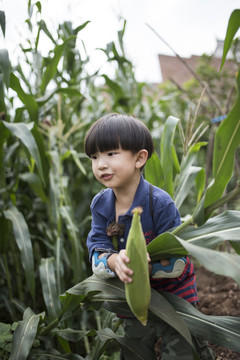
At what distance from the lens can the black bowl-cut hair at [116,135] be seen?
0.76 m

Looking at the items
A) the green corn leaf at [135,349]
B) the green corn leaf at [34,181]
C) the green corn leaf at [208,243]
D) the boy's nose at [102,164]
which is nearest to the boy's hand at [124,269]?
the green corn leaf at [208,243]

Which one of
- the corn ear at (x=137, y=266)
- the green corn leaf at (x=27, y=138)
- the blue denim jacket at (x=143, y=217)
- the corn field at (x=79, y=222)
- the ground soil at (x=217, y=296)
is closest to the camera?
the corn ear at (x=137, y=266)

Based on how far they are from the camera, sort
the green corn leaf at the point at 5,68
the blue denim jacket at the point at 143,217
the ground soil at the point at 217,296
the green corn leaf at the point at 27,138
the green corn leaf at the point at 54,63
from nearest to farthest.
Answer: the blue denim jacket at the point at 143,217
the green corn leaf at the point at 5,68
the green corn leaf at the point at 27,138
the green corn leaf at the point at 54,63
the ground soil at the point at 217,296

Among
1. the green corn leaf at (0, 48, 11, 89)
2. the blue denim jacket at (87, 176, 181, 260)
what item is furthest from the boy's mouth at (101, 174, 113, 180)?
the green corn leaf at (0, 48, 11, 89)

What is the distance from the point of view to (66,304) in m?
0.92

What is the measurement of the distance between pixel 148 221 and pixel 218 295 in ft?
3.10

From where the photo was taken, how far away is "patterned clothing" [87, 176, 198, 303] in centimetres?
82

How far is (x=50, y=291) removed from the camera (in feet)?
3.81

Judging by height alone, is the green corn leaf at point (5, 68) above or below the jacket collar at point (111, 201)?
above

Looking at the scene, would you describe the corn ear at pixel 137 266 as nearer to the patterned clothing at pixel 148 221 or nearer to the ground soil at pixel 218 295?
the patterned clothing at pixel 148 221

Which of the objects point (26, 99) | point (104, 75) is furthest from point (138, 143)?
point (104, 75)

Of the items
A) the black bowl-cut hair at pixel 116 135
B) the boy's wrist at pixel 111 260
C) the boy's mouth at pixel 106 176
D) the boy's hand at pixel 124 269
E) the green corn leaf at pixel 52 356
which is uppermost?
the black bowl-cut hair at pixel 116 135

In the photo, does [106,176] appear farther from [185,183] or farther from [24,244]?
[24,244]

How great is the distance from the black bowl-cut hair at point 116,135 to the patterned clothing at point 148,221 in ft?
0.41
